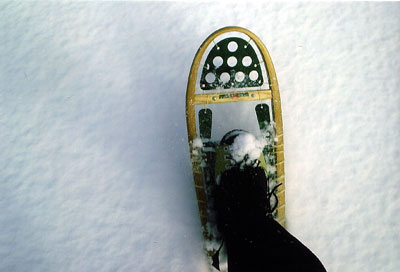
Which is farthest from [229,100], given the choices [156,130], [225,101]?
[156,130]

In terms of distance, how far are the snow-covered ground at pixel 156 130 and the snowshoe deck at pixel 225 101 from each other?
0.09m

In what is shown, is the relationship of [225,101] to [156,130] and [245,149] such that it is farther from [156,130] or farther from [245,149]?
[156,130]

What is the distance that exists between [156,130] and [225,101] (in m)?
0.29

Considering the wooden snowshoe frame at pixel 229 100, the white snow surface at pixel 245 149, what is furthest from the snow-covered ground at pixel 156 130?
the white snow surface at pixel 245 149

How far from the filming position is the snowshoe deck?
2.89 feet

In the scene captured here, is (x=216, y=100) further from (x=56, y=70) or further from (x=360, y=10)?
(x=360, y=10)

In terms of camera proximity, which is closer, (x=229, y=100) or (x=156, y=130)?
(x=229, y=100)

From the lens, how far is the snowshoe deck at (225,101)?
0.88m

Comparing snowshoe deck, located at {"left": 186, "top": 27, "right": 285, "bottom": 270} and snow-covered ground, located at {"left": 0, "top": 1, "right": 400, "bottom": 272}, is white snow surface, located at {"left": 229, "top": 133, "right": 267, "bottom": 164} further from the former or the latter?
snow-covered ground, located at {"left": 0, "top": 1, "right": 400, "bottom": 272}

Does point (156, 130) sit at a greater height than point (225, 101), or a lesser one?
lesser

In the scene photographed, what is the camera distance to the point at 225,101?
890 millimetres

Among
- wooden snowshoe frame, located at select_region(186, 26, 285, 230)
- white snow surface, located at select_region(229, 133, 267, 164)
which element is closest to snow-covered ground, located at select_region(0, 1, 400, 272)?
wooden snowshoe frame, located at select_region(186, 26, 285, 230)

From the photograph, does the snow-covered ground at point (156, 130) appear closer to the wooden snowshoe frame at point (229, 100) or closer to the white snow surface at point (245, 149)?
the wooden snowshoe frame at point (229, 100)

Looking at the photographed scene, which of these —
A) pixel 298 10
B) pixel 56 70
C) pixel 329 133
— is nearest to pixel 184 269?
pixel 329 133
